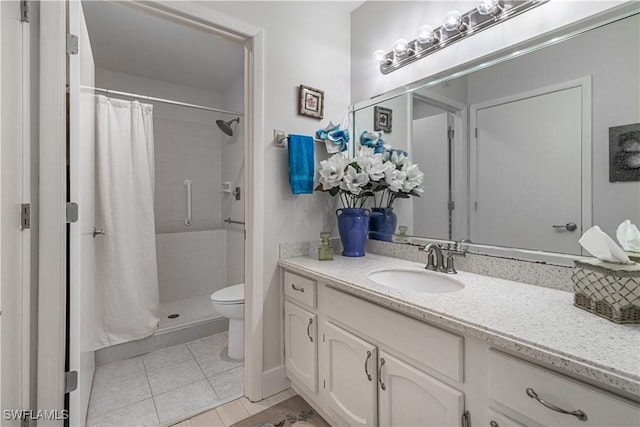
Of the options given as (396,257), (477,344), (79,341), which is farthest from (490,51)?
(79,341)

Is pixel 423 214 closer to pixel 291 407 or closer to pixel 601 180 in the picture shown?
pixel 601 180

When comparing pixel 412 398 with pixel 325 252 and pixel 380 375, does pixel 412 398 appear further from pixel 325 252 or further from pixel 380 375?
pixel 325 252

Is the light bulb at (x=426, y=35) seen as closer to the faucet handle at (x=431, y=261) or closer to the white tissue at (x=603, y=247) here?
the faucet handle at (x=431, y=261)

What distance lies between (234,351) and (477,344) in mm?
1789

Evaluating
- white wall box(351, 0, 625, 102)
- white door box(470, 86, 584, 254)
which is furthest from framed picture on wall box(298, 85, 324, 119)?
white door box(470, 86, 584, 254)

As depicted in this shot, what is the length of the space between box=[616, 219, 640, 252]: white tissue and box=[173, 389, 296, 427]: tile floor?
1.67 meters

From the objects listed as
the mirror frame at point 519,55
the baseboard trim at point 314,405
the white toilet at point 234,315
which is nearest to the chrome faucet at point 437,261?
the mirror frame at point 519,55

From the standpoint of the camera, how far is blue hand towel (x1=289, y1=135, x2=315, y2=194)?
172 centimetres

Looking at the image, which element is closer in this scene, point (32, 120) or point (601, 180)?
point (601, 180)

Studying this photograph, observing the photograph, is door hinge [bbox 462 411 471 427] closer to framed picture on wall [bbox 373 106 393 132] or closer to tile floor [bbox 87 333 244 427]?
tile floor [bbox 87 333 244 427]

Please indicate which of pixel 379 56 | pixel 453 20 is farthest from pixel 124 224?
pixel 453 20

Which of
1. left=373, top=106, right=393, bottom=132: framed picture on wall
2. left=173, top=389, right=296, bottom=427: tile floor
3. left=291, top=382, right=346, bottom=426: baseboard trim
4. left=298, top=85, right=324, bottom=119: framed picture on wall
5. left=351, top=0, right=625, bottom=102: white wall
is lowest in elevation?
left=173, top=389, right=296, bottom=427: tile floor

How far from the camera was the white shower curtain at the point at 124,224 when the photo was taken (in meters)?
2.14

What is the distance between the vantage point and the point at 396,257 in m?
1.79
